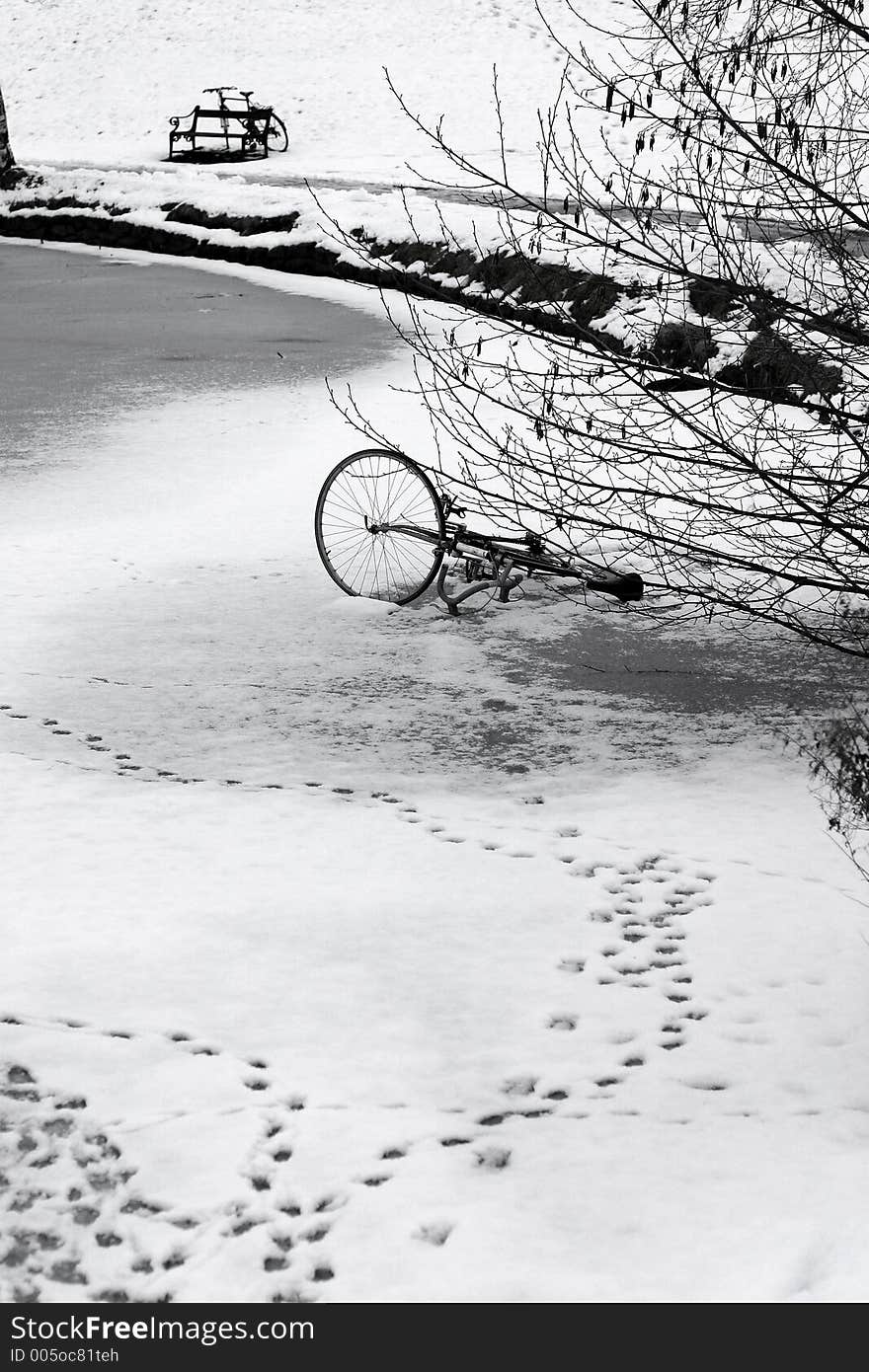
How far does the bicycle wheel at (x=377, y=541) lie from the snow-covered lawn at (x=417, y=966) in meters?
0.38

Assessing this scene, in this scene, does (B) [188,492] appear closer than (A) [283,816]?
No

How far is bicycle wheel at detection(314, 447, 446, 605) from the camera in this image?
7.54m

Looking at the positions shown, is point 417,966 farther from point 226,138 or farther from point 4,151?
point 226,138

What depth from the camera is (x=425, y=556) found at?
8.67 m

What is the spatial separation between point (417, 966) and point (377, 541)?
4659 mm

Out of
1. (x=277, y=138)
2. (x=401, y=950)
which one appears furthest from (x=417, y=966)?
(x=277, y=138)

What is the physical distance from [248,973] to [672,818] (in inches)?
69.8

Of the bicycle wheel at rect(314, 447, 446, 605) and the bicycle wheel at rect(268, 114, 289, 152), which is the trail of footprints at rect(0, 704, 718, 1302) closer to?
the bicycle wheel at rect(314, 447, 446, 605)

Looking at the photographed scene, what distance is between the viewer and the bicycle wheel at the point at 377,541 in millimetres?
7543

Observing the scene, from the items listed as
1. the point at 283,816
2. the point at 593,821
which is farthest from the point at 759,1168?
the point at 283,816

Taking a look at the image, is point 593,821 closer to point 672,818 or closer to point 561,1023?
point 672,818

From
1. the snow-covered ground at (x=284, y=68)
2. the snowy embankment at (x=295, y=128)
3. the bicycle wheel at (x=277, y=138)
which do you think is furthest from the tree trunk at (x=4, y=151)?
the bicycle wheel at (x=277, y=138)

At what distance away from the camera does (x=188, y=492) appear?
9.79 m

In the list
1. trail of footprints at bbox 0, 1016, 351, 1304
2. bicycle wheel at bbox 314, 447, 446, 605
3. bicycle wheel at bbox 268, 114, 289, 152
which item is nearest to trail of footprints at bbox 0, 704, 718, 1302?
trail of footprints at bbox 0, 1016, 351, 1304
